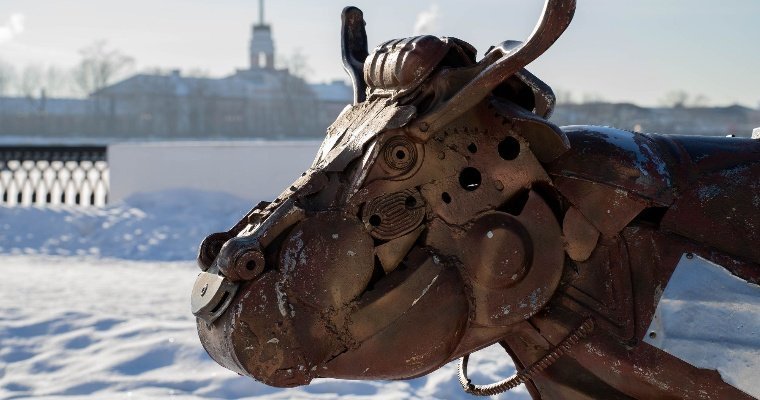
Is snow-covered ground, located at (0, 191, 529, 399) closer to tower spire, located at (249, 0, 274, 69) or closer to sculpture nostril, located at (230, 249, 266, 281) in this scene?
sculpture nostril, located at (230, 249, 266, 281)

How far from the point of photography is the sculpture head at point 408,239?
180 centimetres

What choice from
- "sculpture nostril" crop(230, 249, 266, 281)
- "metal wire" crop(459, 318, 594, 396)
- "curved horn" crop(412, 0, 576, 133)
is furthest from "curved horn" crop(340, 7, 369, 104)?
"metal wire" crop(459, 318, 594, 396)

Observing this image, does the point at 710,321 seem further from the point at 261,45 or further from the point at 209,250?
the point at 261,45

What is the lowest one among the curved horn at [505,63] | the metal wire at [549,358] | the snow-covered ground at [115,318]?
the snow-covered ground at [115,318]

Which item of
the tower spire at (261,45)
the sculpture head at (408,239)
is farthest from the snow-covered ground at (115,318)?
the tower spire at (261,45)

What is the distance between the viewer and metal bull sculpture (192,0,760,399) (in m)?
1.82

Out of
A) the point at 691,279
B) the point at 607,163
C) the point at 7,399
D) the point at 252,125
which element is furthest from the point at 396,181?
the point at 252,125

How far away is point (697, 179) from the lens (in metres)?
2.03

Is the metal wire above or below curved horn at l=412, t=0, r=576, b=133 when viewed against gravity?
below

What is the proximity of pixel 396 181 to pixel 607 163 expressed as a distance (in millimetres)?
441

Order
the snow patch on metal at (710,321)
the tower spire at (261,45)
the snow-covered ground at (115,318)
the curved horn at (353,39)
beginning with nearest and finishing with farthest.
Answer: the snow patch on metal at (710,321)
the curved horn at (353,39)
the snow-covered ground at (115,318)
the tower spire at (261,45)

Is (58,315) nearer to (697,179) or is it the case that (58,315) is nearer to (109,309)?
(109,309)

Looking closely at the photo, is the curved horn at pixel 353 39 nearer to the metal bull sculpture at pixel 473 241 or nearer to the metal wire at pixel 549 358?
the metal bull sculpture at pixel 473 241

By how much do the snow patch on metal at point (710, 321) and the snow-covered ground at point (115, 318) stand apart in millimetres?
2592
